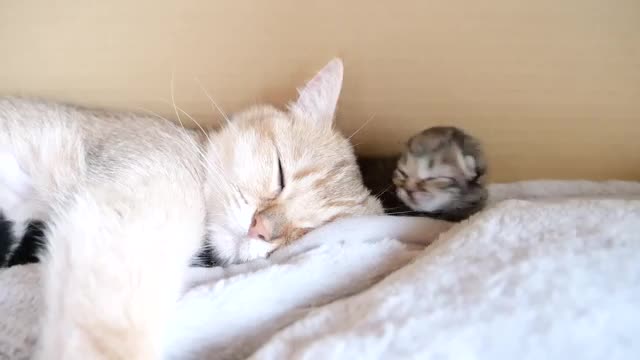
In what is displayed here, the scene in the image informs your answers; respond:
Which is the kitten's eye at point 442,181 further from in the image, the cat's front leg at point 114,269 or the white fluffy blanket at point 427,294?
the cat's front leg at point 114,269

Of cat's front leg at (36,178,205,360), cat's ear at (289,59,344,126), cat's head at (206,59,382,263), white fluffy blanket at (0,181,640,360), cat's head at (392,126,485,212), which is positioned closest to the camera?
white fluffy blanket at (0,181,640,360)

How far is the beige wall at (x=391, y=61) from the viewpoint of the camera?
1226mm

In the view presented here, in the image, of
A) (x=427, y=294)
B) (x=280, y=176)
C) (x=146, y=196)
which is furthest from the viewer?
(x=280, y=176)

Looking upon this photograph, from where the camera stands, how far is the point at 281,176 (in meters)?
1.18

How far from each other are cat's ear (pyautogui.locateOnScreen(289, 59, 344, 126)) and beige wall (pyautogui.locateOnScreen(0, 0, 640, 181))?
0.07 metres

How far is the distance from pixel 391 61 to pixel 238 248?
0.55 meters

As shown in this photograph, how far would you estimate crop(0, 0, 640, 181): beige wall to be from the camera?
123 centimetres

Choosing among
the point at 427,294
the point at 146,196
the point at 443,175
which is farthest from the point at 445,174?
the point at 146,196

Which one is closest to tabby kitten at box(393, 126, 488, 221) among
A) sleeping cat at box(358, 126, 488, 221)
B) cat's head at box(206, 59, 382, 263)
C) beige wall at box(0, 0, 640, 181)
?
sleeping cat at box(358, 126, 488, 221)

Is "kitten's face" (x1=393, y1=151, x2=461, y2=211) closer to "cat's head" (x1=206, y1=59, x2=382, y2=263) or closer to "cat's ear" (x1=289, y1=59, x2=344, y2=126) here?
"cat's head" (x1=206, y1=59, x2=382, y2=263)

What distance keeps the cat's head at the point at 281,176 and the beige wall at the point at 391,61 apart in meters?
0.10

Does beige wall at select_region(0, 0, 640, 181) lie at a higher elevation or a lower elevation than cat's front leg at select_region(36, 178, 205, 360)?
higher

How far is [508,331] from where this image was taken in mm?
689

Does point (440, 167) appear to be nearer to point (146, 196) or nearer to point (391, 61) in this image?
point (391, 61)
